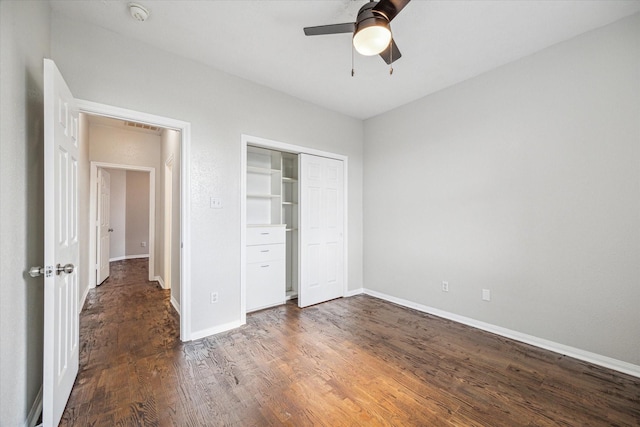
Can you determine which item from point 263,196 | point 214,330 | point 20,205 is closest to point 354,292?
point 263,196

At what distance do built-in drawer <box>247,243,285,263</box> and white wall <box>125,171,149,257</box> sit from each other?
5.90m

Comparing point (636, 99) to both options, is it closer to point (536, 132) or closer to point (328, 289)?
point (536, 132)

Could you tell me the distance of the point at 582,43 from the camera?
2.31 m

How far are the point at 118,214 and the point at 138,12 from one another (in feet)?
22.3

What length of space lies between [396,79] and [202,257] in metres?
2.91

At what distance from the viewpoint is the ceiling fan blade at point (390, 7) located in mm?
1563

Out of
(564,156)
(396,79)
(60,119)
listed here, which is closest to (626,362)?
(564,156)

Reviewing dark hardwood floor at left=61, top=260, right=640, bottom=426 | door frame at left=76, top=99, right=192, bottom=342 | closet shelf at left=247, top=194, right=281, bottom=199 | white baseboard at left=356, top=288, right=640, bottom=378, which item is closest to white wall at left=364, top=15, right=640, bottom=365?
white baseboard at left=356, top=288, right=640, bottom=378

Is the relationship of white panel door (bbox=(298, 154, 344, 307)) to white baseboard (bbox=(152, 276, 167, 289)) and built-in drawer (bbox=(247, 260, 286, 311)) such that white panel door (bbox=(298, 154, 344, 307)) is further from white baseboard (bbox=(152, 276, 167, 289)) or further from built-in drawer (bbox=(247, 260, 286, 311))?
white baseboard (bbox=(152, 276, 167, 289))

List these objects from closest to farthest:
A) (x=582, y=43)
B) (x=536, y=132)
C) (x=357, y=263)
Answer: (x=582, y=43)
(x=536, y=132)
(x=357, y=263)

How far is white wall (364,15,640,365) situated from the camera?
Answer: 213 centimetres

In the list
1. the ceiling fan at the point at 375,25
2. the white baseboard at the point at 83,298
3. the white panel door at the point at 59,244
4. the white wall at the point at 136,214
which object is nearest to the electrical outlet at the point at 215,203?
the white panel door at the point at 59,244

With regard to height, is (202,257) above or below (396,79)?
below

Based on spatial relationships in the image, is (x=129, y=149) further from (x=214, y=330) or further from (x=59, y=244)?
(x=59, y=244)
